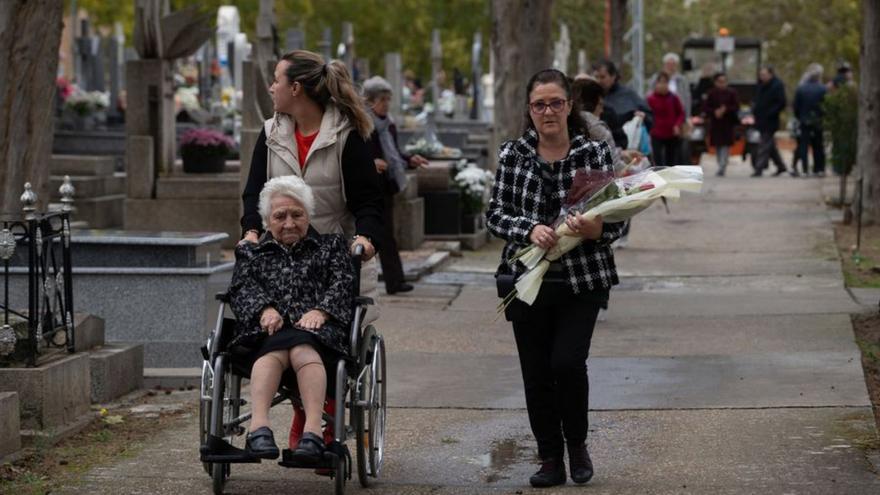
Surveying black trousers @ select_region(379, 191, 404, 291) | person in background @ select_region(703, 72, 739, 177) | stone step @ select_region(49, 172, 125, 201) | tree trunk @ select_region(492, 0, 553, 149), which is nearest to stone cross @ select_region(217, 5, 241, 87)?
person in background @ select_region(703, 72, 739, 177)

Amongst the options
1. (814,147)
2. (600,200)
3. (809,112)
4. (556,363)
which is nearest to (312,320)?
(556,363)

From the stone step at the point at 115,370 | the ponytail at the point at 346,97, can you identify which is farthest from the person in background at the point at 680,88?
the ponytail at the point at 346,97

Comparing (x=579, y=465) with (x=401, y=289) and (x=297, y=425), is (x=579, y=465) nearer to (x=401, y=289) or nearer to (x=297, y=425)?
(x=297, y=425)

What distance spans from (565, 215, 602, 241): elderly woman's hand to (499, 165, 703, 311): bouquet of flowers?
2cm

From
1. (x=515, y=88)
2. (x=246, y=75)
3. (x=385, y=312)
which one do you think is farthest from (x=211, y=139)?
(x=385, y=312)

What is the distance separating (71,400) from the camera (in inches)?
342

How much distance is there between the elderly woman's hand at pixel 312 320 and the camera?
687 centimetres

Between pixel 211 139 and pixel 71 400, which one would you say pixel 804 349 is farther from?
pixel 211 139

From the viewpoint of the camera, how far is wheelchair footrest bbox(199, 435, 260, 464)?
21.9ft

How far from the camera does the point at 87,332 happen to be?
942cm

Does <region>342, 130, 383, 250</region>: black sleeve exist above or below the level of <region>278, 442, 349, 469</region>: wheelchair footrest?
above

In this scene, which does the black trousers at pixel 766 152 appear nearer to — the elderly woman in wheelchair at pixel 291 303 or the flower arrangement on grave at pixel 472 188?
the flower arrangement on grave at pixel 472 188

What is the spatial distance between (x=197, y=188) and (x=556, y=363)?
1143cm

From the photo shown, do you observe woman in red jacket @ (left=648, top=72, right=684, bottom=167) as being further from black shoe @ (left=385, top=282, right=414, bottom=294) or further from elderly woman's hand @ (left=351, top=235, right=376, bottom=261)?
elderly woman's hand @ (left=351, top=235, right=376, bottom=261)
